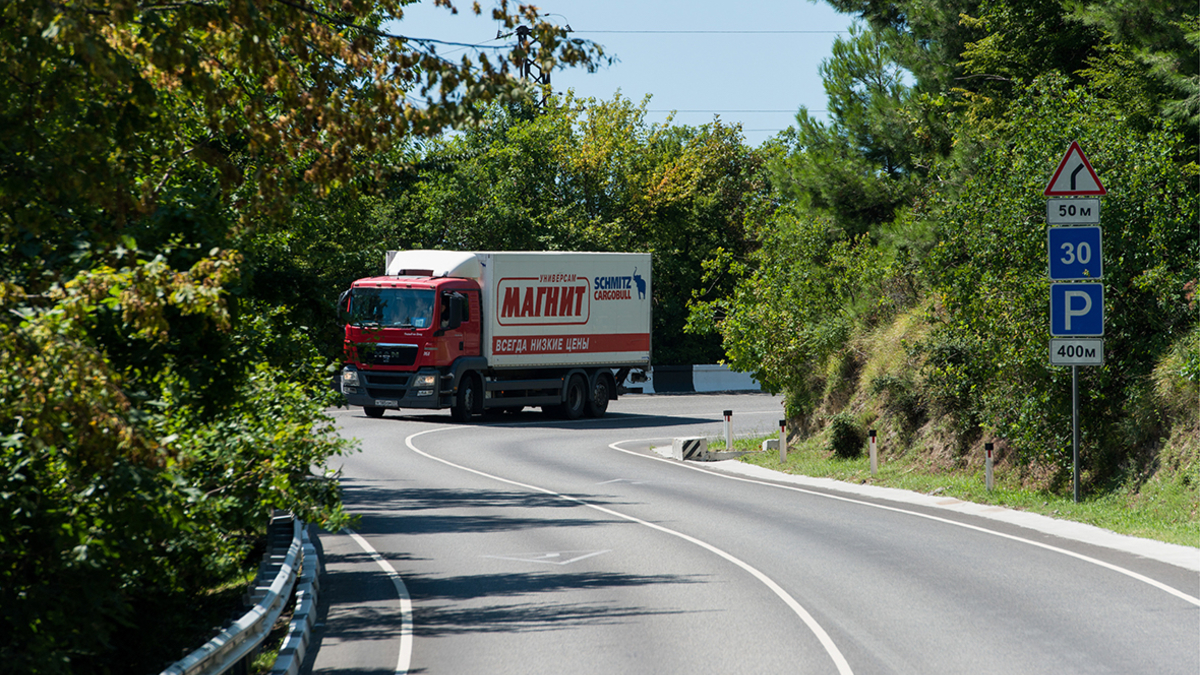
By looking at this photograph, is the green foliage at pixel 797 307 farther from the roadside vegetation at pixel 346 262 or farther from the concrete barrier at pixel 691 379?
the concrete barrier at pixel 691 379

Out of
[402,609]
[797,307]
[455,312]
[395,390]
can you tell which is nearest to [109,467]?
[402,609]

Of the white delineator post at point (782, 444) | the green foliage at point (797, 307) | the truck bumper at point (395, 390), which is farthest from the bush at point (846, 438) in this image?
the truck bumper at point (395, 390)

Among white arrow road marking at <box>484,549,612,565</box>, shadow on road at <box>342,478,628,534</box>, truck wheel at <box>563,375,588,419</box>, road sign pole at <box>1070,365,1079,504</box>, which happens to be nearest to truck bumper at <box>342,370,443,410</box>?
truck wheel at <box>563,375,588,419</box>

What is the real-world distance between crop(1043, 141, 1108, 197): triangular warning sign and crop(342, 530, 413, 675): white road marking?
9.83 m

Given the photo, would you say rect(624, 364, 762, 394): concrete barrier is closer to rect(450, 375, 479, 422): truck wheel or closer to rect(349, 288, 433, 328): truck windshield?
rect(450, 375, 479, 422): truck wheel

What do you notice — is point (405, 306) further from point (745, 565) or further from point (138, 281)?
point (138, 281)

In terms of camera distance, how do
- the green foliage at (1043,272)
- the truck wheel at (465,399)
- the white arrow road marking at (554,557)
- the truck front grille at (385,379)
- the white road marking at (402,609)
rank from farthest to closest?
the truck wheel at (465,399) → the truck front grille at (385,379) → the green foliage at (1043,272) → the white arrow road marking at (554,557) → the white road marking at (402,609)

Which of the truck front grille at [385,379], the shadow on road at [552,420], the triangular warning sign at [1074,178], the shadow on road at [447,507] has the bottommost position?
the shadow on road at [447,507]

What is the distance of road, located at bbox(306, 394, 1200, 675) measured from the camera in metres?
8.96

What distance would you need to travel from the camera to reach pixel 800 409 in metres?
27.1

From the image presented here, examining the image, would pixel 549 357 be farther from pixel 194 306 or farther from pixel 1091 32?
pixel 194 306

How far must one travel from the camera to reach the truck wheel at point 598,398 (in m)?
35.5

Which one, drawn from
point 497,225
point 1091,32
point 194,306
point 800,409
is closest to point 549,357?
point 800,409

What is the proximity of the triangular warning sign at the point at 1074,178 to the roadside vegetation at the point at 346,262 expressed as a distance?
112cm
